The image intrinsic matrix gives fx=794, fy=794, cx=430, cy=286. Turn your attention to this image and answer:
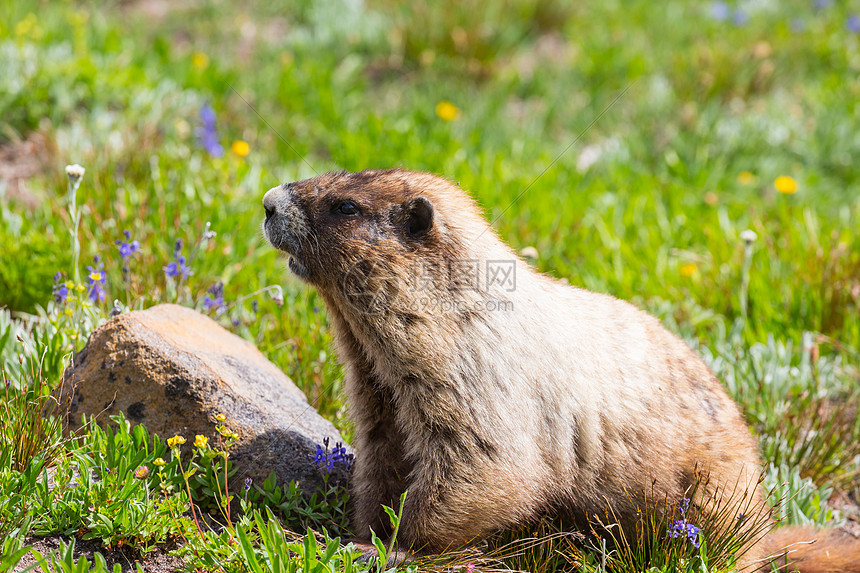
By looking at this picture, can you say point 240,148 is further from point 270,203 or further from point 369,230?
point 369,230

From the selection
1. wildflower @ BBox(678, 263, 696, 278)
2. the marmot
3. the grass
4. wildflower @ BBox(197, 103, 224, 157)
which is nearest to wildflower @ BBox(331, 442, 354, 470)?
the marmot

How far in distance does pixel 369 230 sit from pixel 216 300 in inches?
52.9

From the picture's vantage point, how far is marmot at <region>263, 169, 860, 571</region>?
3059mm

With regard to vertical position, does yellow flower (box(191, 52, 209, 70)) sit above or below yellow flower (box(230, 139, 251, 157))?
above

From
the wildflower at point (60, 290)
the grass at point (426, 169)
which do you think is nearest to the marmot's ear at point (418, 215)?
the grass at point (426, 169)

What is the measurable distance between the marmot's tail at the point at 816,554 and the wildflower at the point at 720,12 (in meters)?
8.57

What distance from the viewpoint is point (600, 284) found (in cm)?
553

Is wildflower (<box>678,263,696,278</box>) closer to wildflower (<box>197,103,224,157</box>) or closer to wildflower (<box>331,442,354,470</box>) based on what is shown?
wildflower (<box>331,442,354,470</box>)

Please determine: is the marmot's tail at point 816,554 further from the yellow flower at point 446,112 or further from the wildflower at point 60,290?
the yellow flower at point 446,112

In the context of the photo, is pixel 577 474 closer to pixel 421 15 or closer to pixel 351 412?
pixel 351 412

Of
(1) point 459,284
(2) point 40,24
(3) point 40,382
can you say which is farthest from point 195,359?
(2) point 40,24

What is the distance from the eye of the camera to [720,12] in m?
10.6

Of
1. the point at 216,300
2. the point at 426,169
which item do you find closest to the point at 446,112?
the point at 426,169

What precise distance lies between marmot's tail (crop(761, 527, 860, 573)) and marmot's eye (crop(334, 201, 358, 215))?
2.29 meters
